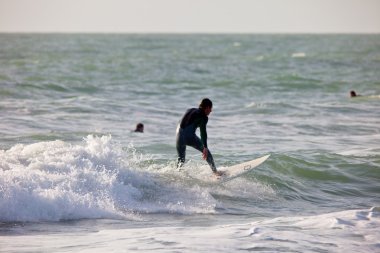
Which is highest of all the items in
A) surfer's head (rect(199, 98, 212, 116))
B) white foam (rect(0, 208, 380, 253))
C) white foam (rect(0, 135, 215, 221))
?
surfer's head (rect(199, 98, 212, 116))

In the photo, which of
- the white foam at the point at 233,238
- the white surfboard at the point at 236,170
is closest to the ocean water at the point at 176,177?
the white foam at the point at 233,238

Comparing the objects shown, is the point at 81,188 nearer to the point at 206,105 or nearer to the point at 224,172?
the point at 206,105

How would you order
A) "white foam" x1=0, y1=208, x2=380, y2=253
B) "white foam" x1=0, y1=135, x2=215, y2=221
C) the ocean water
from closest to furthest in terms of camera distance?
"white foam" x1=0, y1=208, x2=380, y2=253 < the ocean water < "white foam" x1=0, y1=135, x2=215, y2=221

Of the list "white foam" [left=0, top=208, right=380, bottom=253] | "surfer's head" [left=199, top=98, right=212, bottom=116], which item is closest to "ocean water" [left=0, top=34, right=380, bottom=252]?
"white foam" [left=0, top=208, right=380, bottom=253]

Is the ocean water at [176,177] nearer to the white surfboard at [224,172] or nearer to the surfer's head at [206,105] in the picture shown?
the white surfboard at [224,172]

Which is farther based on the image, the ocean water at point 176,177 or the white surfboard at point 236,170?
the white surfboard at point 236,170

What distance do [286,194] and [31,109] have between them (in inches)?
470

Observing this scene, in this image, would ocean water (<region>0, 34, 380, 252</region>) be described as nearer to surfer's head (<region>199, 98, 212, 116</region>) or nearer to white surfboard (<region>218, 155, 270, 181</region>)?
white surfboard (<region>218, 155, 270, 181</region>)

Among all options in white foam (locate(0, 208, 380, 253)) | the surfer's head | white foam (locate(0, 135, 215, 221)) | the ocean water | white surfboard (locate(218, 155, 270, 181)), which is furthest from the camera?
white surfboard (locate(218, 155, 270, 181))

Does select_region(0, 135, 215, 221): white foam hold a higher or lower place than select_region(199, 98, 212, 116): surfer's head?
lower

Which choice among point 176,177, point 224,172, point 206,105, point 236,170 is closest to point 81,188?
point 176,177

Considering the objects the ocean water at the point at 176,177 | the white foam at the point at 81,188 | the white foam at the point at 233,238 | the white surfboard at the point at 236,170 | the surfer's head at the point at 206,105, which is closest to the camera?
the white foam at the point at 233,238

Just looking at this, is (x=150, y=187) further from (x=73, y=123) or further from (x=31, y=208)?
(x=73, y=123)

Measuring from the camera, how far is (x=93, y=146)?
1368cm
